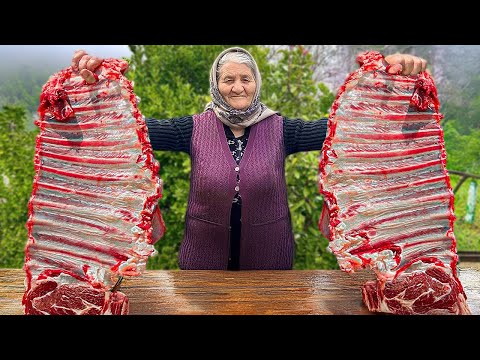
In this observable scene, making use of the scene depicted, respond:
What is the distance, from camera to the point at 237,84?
103 inches

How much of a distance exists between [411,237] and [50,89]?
5.35 feet

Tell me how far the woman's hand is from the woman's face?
2.47ft

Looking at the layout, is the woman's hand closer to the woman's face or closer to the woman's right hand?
the woman's face

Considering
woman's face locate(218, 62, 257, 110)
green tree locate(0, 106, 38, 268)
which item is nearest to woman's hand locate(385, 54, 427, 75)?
woman's face locate(218, 62, 257, 110)

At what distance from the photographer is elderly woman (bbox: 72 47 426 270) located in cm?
262

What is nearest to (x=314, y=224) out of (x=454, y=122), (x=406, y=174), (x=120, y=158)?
(x=454, y=122)

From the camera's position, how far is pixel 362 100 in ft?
7.15

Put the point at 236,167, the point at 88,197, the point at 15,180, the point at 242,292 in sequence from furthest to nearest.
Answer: the point at 15,180, the point at 236,167, the point at 242,292, the point at 88,197

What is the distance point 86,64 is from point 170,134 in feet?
2.23

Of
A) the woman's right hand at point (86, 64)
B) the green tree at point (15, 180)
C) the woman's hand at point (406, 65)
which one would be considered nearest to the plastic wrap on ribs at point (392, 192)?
the woman's hand at point (406, 65)

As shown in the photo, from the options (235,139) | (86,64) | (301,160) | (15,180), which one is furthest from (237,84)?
(15,180)

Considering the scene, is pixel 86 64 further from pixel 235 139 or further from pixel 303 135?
pixel 303 135

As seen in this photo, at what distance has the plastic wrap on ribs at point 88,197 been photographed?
195 centimetres

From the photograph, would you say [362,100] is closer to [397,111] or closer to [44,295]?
[397,111]
